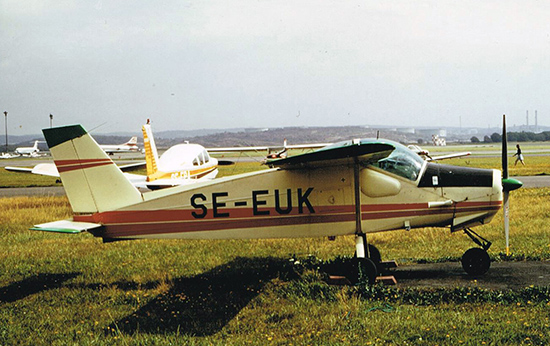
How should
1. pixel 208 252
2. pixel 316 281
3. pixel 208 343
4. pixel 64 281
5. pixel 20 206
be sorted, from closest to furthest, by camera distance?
pixel 208 343 < pixel 316 281 < pixel 64 281 < pixel 208 252 < pixel 20 206

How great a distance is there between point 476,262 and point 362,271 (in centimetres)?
207

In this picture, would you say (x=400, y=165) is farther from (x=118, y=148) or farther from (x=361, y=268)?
(x=118, y=148)

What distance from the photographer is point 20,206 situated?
21.2 m

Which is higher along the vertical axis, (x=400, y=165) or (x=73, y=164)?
(x=73, y=164)

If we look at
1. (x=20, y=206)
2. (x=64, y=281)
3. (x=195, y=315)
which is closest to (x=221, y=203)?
(x=195, y=315)

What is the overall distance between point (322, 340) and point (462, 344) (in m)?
1.58

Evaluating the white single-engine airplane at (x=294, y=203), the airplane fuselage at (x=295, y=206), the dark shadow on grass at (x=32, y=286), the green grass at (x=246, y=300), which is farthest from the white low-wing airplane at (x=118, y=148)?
the airplane fuselage at (x=295, y=206)

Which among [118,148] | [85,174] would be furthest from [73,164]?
[118,148]

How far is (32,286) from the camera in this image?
9273mm

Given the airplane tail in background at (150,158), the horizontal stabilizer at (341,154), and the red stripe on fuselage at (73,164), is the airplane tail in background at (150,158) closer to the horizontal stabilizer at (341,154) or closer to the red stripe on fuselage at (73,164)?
the red stripe on fuselage at (73,164)

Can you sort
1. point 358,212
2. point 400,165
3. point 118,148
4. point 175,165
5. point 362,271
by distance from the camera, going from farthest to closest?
1. point 118,148
2. point 175,165
3. point 400,165
4. point 358,212
5. point 362,271

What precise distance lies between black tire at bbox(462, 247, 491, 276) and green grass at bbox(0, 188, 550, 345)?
116 centimetres

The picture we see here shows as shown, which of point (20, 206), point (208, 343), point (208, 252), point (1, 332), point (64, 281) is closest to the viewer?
point (208, 343)

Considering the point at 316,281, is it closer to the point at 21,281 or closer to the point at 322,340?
the point at 322,340
